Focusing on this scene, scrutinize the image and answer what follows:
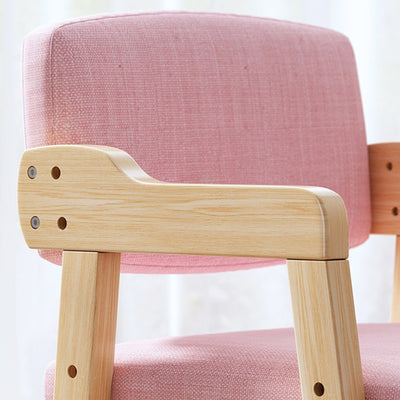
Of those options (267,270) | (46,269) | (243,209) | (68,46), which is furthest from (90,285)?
(267,270)

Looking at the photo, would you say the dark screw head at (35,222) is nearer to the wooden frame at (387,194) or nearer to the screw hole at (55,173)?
the screw hole at (55,173)

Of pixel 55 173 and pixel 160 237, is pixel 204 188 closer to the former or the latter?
pixel 160 237

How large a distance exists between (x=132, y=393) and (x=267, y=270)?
3.25 ft

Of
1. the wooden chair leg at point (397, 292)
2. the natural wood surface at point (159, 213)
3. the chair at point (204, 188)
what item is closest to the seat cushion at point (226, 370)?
the chair at point (204, 188)

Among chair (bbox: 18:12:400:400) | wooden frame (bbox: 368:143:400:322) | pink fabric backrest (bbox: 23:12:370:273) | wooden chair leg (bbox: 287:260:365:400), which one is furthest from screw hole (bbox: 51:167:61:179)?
wooden frame (bbox: 368:143:400:322)

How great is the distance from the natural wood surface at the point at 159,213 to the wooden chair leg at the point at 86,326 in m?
0.02

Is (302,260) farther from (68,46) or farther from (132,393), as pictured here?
(68,46)

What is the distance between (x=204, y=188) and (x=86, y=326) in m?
0.19

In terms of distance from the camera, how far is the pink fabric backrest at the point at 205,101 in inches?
40.1

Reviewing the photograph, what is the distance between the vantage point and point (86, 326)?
849mm

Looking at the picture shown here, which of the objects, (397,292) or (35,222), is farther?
(397,292)

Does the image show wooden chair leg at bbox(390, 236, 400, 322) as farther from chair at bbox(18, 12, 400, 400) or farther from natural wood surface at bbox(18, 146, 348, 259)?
natural wood surface at bbox(18, 146, 348, 259)

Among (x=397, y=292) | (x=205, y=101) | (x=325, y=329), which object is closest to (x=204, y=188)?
(x=325, y=329)

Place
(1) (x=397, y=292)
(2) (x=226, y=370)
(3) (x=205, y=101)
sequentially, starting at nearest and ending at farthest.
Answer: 1. (2) (x=226, y=370)
2. (3) (x=205, y=101)
3. (1) (x=397, y=292)
